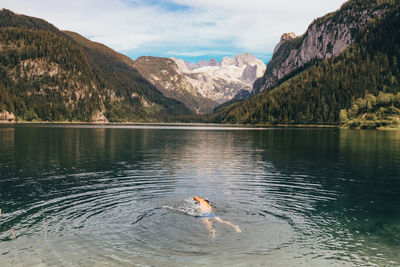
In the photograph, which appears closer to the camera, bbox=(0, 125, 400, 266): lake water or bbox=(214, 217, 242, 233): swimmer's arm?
bbox=(0, 125, 400, 266): lake water

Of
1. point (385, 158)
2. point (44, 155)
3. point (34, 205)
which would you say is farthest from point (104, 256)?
point (385, 158)

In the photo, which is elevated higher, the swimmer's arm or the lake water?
the swimmer's arm

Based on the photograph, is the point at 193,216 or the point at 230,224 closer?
the point at 230,224

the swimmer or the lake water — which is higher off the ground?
the swimmer

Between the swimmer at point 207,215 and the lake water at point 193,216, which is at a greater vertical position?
the swimmer at point 207,215

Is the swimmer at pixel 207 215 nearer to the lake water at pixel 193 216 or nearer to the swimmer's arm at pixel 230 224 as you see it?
the swimmer's arm at pixel 230 224

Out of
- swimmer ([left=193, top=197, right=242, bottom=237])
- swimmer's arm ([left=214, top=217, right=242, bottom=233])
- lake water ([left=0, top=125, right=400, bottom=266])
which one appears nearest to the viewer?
lake water ([left=0, top=125, right=400, bottom=266])

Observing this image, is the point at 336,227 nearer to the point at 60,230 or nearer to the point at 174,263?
the point at 174,263

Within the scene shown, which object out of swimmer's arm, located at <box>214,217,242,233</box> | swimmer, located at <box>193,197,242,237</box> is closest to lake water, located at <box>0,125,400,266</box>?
swimmer, located at <box>193,197,242,237</box>

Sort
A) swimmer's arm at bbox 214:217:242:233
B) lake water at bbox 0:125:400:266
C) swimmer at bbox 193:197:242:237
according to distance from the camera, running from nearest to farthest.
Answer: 1. lake water at bbox 0:125:400:266
2. swimmer's arm at bbox 214:217:242:233
3. swimmer at bbox 193:197:242:237

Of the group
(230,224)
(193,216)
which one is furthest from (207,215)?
(230,224)

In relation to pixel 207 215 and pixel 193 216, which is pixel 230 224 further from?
pixel 193 216

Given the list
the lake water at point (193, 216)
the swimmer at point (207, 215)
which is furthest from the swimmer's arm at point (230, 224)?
the lake water at point (193, 216)

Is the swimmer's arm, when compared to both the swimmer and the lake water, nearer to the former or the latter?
the swimmer
